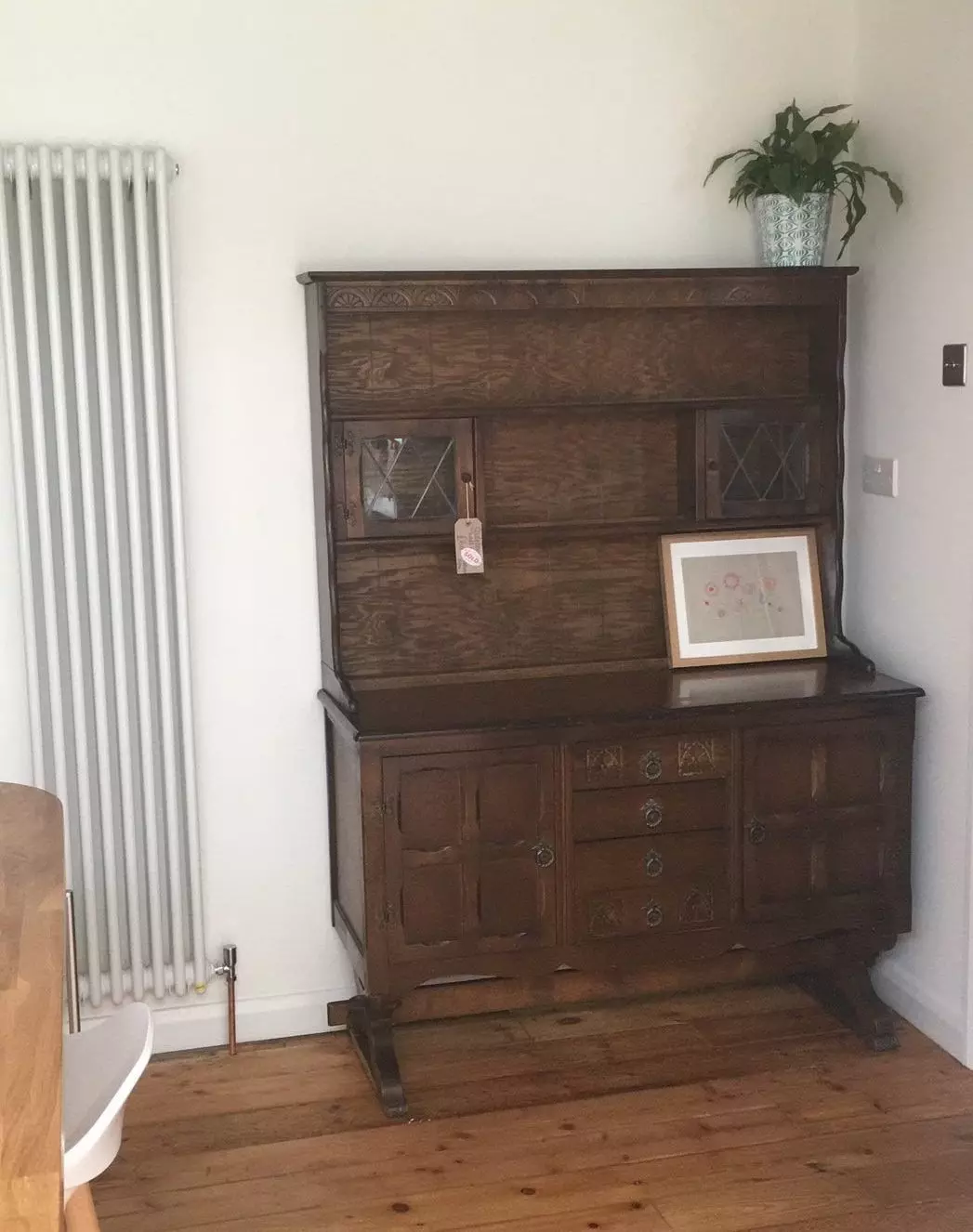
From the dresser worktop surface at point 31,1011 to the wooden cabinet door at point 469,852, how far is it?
801mm

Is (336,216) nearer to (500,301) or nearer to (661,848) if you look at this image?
A: (500,301)

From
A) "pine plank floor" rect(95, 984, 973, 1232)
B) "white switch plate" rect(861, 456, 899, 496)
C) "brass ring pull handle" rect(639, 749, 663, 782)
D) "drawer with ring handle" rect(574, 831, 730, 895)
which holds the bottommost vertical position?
"pine plank floor" rect(95, 984, 973, 1232)

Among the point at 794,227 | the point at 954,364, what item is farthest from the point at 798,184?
the point at 954,364

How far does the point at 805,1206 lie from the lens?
8.84 ft

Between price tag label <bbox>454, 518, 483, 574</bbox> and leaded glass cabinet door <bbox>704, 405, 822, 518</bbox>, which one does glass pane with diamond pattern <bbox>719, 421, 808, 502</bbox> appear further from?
price tag label <bbox>454, 518, 483, 574</bbox>

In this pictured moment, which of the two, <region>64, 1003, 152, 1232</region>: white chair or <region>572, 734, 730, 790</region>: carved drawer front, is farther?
<region>572, 734, 730, 790</region>: carved drawer front

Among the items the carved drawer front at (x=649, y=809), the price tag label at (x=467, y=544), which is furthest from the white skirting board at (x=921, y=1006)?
the price tag label at (x=467, y=544)

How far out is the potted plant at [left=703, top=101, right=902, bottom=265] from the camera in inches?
131

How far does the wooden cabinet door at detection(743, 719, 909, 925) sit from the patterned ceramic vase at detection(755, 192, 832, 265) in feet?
3.68

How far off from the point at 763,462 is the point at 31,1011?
234 centimetres

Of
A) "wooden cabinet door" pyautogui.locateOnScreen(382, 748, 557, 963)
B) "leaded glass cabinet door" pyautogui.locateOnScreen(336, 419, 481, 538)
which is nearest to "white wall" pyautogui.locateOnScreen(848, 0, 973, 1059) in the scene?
"wooden cabinet door" pyautogui.locateOnScreen(382, 748, 557, 963)

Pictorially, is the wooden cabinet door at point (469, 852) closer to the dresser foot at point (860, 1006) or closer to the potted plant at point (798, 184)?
the dresser foot at point (860, 1006)

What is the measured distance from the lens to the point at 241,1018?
11.3 ft

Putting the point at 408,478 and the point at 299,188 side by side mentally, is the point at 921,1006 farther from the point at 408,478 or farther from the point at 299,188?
the point at 299,188
